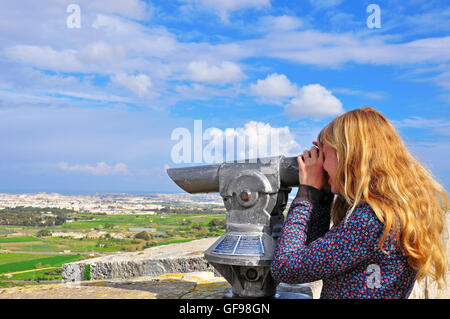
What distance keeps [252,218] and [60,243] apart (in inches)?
223

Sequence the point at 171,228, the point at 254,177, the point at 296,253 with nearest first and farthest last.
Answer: the point at 296,253
the point at 254,177
the point at 171,228

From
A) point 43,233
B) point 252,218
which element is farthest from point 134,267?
point 43,233

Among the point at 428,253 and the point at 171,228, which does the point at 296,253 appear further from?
the point at 171,228

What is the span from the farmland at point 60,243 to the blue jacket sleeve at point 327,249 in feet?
8.58

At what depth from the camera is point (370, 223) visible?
195cm

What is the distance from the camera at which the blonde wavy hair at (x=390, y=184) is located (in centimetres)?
197

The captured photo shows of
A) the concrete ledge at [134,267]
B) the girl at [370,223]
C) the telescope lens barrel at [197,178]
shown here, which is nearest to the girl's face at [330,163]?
the girl at [370,223]

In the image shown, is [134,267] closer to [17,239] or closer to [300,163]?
[300,163]

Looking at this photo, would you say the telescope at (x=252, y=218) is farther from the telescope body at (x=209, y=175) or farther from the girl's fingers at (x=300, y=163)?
the girl's fingers at (x=300, y=163)

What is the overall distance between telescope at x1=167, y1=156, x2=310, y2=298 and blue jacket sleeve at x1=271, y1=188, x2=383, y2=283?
1.19 feet

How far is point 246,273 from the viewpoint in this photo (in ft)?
8.84

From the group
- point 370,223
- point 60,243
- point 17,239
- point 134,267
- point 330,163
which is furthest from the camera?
point 17,239
